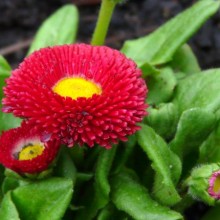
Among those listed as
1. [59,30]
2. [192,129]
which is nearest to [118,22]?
[59,30]

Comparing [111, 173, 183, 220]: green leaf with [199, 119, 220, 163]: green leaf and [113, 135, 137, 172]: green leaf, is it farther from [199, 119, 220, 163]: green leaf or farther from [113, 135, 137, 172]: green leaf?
[199, 119, 220, 163]: green leaf

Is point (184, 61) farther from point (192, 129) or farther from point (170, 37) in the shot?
point (192, 129)

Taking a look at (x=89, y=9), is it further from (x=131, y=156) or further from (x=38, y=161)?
(x=38, y=161)

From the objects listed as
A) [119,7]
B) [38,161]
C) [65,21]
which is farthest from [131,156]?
[119,7]

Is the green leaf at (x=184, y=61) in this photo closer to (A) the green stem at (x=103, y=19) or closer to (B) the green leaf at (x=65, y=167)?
(A) the green stem at (x=103, y=19)

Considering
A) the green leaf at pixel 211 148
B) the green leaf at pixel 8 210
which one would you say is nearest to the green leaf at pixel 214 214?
the green leaf at pixel 211 148

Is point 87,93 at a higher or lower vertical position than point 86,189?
higher
